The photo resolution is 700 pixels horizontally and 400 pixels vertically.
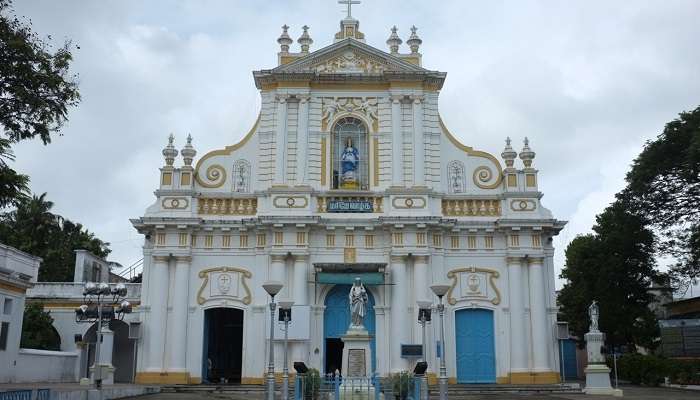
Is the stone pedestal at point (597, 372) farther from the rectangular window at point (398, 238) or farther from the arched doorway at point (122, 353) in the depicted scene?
the arched doorway at point (122, 353)

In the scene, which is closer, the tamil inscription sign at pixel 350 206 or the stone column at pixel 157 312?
the stone column at pixel 157 312

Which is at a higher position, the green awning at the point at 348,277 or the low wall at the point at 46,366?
the green awning at the point at 348,277

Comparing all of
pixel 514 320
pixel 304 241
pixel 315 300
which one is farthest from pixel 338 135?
pixel 514 320

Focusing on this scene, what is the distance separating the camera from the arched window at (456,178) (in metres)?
29.8

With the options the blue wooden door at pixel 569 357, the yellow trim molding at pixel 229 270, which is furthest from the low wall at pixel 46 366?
the blue wooden door at pixel 569 357

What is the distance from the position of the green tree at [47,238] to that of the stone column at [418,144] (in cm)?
2623

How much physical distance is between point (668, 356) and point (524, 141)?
42.3 feet

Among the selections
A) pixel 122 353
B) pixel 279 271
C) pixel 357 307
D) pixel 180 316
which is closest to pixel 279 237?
pixel 279 271

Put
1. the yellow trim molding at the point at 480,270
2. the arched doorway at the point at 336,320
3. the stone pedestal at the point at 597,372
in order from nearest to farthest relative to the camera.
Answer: the stone pedestal at the point at 597,372, the arched doorway at the point at 336,320, the yellow trim molding at the point at 480,270

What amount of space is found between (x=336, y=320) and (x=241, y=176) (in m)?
7.20

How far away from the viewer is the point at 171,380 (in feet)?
88.9

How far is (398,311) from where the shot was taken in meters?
27.8

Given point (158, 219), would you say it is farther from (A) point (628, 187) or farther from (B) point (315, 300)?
(A) point (628, 187)

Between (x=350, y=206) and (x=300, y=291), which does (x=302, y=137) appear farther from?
(x=300, y=291)
